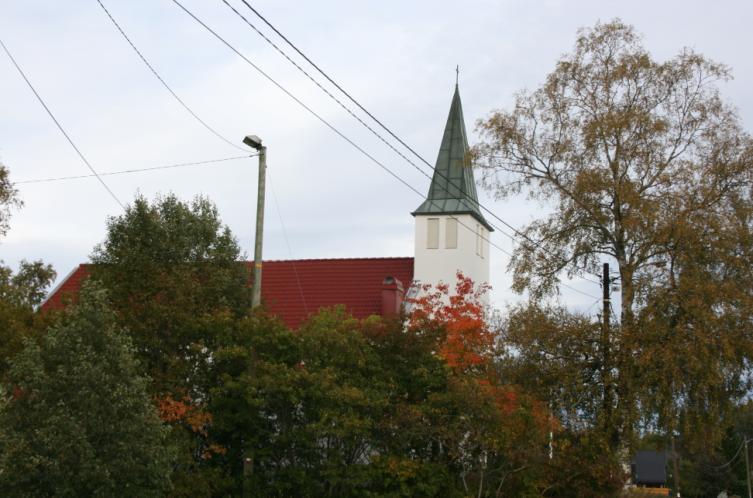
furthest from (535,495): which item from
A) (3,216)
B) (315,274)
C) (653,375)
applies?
(315,274)

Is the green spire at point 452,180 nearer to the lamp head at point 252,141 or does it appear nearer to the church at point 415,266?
the church at point 415,266

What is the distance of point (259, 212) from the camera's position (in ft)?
68.8

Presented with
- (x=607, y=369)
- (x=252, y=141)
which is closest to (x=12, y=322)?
(x=252, y=141)

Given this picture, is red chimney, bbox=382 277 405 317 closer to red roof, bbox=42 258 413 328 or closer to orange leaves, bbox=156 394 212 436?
red roof, bbox=42 258 413 328

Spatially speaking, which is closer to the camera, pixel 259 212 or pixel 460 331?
pixel 259 212

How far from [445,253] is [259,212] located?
2552cm

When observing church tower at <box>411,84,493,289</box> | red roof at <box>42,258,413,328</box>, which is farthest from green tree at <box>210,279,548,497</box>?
church tower at <box>411,84,493,289</box>

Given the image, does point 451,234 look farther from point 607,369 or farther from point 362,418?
point 362,418

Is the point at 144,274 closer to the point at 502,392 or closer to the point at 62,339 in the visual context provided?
the point at 62,339

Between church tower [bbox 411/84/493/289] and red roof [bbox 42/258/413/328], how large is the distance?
46.7 inches

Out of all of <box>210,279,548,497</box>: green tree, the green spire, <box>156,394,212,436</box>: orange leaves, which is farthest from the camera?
the green spire

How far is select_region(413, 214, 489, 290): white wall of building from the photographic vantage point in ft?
150

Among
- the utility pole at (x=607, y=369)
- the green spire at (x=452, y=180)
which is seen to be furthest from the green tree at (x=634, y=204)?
the green spire at (x=452, y=180)

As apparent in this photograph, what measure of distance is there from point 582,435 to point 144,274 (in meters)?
12.7
